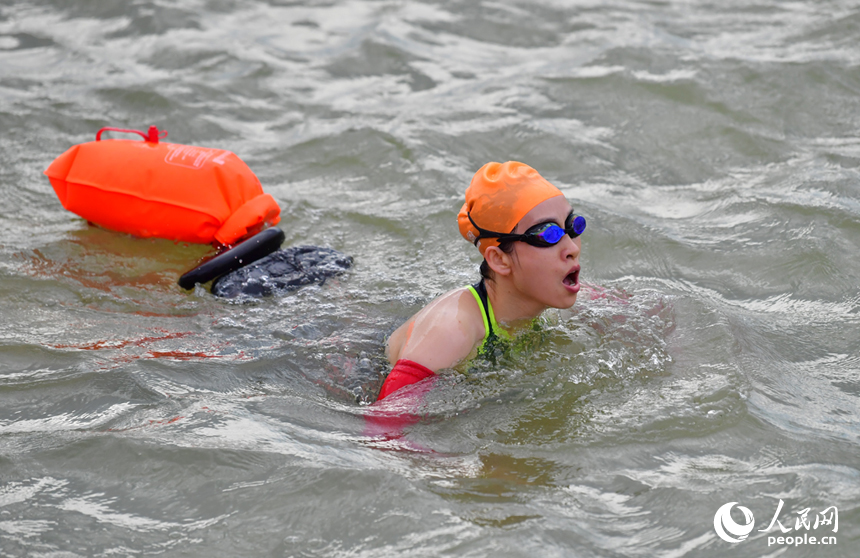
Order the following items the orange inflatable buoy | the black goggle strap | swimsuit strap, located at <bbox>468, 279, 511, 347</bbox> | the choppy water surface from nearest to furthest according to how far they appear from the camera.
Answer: the choppy water surface
the black goggle strap
swimsuit strap, located at <bbox>468, 279, 511, 347</bbox>
the orange inflatable buoy

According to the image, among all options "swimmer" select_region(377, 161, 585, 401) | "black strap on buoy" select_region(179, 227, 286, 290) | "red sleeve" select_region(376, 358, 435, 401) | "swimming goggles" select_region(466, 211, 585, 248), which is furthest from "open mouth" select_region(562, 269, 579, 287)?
"black strap on buoy" select_region(179, 227, 286, 290)

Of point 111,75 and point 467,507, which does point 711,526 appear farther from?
point 111,75

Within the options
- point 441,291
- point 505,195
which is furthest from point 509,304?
point 441,291

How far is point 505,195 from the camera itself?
4121 millimetres

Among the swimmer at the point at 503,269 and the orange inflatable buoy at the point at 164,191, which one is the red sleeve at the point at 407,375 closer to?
the swimmer at the point at 503,269

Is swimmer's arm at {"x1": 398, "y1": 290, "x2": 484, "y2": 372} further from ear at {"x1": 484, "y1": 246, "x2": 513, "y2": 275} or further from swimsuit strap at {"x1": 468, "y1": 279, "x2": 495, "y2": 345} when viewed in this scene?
ear at {"x1": 484, "y1": 246, "x2": 513, "y2": 275}

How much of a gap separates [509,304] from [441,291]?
44.8 inches

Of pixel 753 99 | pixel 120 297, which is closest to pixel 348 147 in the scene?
pixel 120 297

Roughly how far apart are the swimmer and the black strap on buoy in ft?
4.26

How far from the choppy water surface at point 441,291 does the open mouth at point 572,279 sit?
45 centimetres

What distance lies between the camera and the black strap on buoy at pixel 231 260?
5.02 m

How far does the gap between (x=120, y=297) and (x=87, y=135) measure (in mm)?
3427

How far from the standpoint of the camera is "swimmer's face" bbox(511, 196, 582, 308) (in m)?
4.08

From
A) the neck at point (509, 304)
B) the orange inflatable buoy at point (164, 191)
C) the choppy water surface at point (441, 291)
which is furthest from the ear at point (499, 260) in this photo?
the orange inflatable buoy at point (164, 191)
